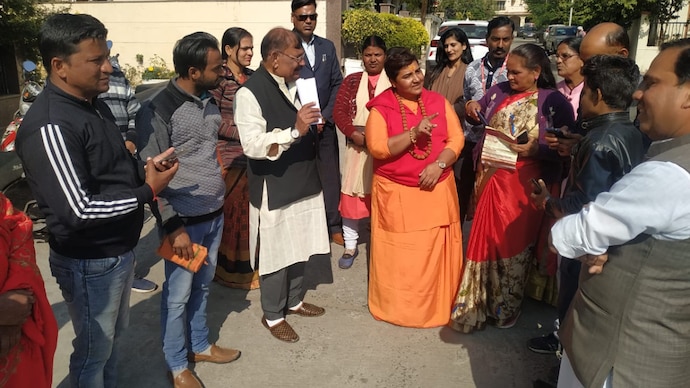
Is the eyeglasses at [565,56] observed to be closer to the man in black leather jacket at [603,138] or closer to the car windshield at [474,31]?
the man in black leather jacket at [603,138]

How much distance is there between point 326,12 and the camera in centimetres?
1284

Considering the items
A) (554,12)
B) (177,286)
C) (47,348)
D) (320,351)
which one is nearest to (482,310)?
(320,351)

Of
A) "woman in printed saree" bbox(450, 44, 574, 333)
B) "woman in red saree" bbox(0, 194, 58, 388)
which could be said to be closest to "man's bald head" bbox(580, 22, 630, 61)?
"woman in printed saree" bbox(450, 44, 574, 333)

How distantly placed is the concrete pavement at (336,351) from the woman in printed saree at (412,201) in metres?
0.21

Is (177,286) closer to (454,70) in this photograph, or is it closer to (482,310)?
(482,310)

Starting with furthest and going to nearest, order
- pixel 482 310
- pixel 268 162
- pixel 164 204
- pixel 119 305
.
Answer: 1. pixel 482 310
2. pixel 268 162
3. pixel 164 204
4. pixel 119 305

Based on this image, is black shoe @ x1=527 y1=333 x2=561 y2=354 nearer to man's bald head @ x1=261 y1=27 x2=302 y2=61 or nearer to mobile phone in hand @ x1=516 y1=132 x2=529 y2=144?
mobile phone in hand @ x1=516 y1=132 x2=529 y2=144

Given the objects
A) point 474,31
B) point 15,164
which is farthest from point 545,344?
point 474,31

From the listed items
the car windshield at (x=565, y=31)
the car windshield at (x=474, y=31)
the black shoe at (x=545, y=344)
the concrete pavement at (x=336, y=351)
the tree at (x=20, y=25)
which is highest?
the car windshield at (x=565, y=31)

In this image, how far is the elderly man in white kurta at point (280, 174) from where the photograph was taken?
2783 mm

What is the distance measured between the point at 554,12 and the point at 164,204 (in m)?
46.8

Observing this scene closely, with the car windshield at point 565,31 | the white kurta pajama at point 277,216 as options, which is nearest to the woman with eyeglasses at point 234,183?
the white kurta pajama at point 277,216

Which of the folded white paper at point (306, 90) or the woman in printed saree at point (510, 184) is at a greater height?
the folded white paper at point (306, 90)

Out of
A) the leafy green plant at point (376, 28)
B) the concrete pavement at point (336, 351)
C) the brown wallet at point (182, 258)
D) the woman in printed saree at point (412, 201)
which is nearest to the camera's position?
the brown wallet at point (182, 258)
